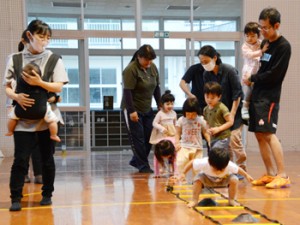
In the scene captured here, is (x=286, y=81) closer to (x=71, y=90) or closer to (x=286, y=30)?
(x=286, y=30)

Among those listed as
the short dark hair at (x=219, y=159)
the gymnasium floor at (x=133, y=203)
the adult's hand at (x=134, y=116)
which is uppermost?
the adult's hand at (x=134, y=116)

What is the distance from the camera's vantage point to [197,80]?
202 inches

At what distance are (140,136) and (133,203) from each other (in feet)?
6.12

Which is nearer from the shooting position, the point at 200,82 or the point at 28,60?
the point at 28,60

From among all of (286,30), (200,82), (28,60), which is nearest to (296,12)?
(286,30)

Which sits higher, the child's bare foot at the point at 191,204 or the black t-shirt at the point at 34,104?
the black t-shirt at the point at 34,104

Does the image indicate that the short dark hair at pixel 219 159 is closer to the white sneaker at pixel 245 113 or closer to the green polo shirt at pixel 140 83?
the white sneaker at pixel 245 113

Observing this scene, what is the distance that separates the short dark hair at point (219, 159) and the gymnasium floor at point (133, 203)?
31cm

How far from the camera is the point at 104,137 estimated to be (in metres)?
9.71

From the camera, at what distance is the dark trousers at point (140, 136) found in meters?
5.25

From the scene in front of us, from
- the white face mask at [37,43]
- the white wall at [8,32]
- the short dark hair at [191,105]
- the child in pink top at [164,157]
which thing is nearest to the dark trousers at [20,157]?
the white face mask at [37,43]

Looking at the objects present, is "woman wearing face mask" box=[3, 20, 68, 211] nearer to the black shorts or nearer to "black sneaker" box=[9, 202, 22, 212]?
"black sneaker" box=[9, 202, 22, 212]

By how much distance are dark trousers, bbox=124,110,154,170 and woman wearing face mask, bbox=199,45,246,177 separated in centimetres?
110

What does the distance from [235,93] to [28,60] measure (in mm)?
2100
